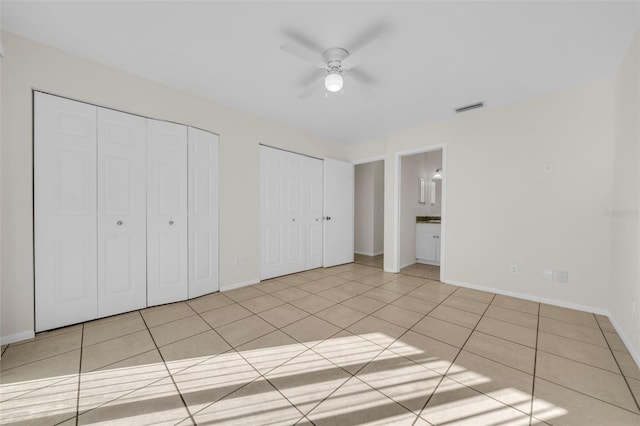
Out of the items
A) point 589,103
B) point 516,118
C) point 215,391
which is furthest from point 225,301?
point 589,103

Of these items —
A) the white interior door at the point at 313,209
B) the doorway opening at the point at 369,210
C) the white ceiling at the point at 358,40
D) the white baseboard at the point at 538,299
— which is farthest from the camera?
the doorway opening at the point at 369,210

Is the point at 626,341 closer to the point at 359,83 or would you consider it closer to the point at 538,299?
the point at 538,299

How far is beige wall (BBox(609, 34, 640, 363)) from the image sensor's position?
195cm

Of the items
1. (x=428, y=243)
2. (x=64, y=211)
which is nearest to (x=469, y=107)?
(x=428, y=243)

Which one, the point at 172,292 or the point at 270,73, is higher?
the point at 270,73

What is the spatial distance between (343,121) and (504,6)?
2444 millimetres

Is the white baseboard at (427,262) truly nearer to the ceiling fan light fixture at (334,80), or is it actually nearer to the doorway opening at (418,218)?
the doorway opening at (418,218)

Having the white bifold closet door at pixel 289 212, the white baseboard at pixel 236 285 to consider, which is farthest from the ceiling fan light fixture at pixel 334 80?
the white baseboard at pixel 236 285

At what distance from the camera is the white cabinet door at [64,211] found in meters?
2.21

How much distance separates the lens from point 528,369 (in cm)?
174

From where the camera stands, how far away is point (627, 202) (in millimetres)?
2180

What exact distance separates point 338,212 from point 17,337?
4483 millimetres

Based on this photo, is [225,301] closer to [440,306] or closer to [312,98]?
[440,306]

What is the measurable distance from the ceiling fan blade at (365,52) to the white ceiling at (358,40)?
0.43 feet
